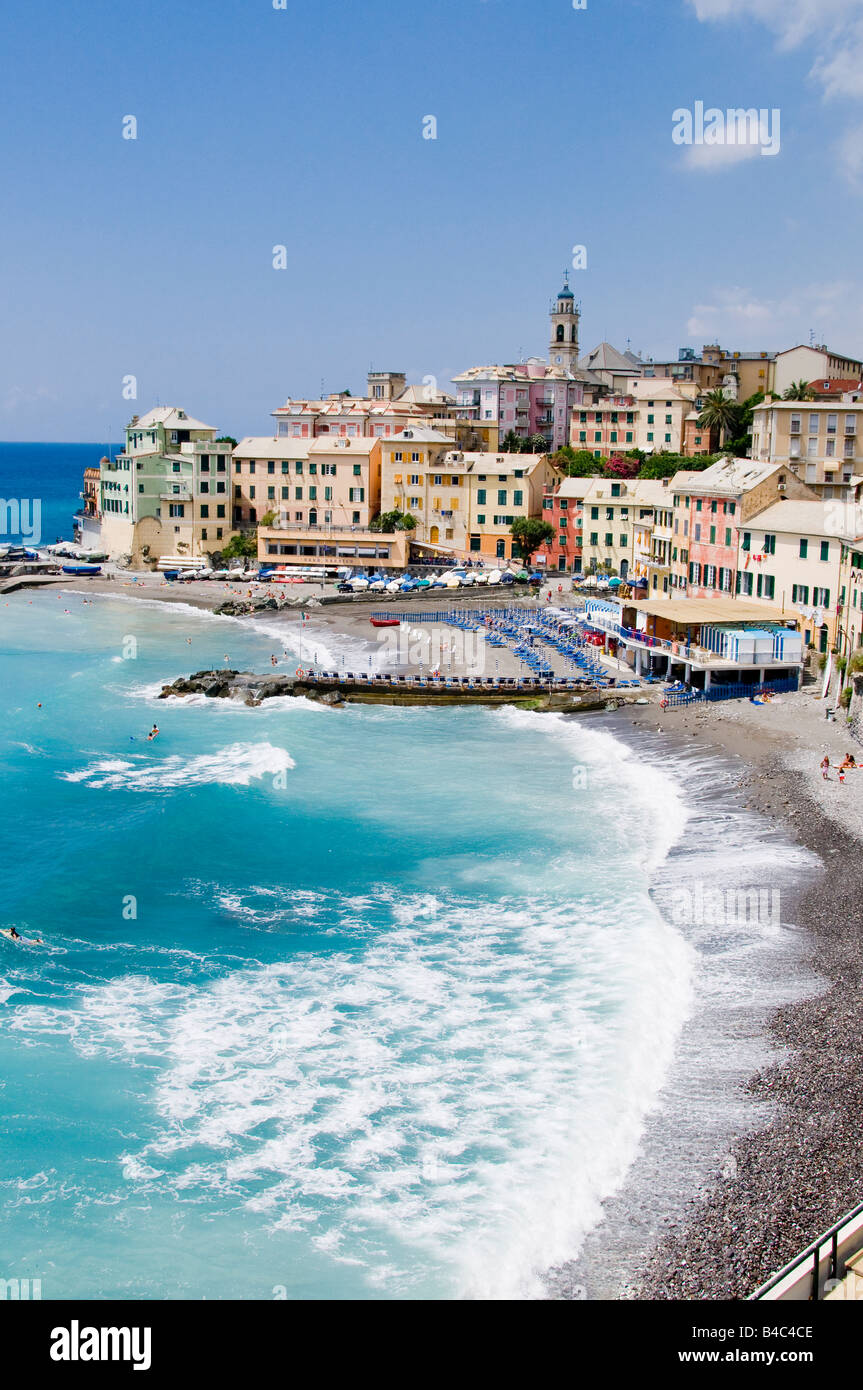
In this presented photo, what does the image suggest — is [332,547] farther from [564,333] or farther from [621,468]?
[564,333]

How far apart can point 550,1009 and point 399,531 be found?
77.2 metres

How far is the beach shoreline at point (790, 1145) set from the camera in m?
18.4

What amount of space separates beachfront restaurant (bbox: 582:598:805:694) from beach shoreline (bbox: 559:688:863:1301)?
66.0ft

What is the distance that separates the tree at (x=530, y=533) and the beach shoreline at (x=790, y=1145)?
61.8 meters

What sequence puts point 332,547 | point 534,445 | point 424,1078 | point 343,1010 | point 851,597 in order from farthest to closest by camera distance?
point 534,445 < point 332,547 < point 851,597 < point 343,1010 < point 424,1078

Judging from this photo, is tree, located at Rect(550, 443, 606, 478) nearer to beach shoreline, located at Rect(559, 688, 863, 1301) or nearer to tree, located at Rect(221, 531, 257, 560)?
tree, located at Rect(221, 531, 257, 560)

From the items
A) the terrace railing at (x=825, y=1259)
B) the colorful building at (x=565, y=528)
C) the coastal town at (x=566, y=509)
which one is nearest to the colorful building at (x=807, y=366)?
the coastal town at (x=566, y=509)

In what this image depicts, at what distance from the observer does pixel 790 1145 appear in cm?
2109

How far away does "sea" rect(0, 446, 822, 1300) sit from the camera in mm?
19984

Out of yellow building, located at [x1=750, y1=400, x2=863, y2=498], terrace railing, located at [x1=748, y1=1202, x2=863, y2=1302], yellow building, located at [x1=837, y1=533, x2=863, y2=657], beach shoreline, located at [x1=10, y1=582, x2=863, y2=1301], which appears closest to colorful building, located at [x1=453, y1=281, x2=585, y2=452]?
yellow building, located at [x1=750, y1=400, x2=863, y2=498]

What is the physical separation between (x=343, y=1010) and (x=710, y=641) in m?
36.7

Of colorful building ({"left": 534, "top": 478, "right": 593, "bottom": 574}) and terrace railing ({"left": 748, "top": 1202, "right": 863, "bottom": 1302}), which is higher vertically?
colorful building ({"left": 534, "top": 478, "right": 593, "bottom": 574})

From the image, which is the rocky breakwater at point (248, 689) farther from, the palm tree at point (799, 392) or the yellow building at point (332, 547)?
the palm tree at point (799, 392)

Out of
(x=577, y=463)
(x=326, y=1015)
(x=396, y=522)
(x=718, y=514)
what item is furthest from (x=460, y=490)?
(x=326, y=1015)
